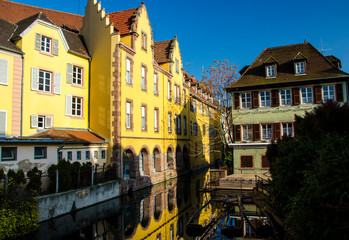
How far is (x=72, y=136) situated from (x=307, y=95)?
866 inches

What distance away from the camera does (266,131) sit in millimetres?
30531

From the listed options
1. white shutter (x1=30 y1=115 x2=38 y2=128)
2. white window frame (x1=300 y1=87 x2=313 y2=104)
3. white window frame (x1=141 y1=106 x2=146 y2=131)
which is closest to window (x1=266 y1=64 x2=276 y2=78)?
white window frame (x1=300 y1=87 x2=313 y2=104)

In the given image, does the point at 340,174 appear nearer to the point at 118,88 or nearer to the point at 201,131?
the point at 118,88

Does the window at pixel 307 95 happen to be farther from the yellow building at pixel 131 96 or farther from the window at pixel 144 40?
the window at pixel 144 40

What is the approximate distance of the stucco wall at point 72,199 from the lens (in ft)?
49.5

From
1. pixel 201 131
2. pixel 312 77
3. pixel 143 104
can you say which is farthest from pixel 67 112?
pixel 201 131

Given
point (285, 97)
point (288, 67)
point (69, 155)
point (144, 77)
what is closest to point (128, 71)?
point (144, 77)

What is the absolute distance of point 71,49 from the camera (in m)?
23.3

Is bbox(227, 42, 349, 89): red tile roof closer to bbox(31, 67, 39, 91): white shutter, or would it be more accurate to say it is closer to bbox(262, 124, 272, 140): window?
bbox(262, 124, 272, 140): window

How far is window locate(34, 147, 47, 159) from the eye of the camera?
17.4 metres

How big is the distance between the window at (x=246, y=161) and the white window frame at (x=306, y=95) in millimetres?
7664

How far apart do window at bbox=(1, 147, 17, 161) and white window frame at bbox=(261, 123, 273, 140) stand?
74.5ft

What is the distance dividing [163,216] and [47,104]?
11440 millimetres

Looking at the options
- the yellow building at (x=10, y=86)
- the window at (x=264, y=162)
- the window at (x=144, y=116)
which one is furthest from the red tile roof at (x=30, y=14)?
the window at (x=264, y=162)
